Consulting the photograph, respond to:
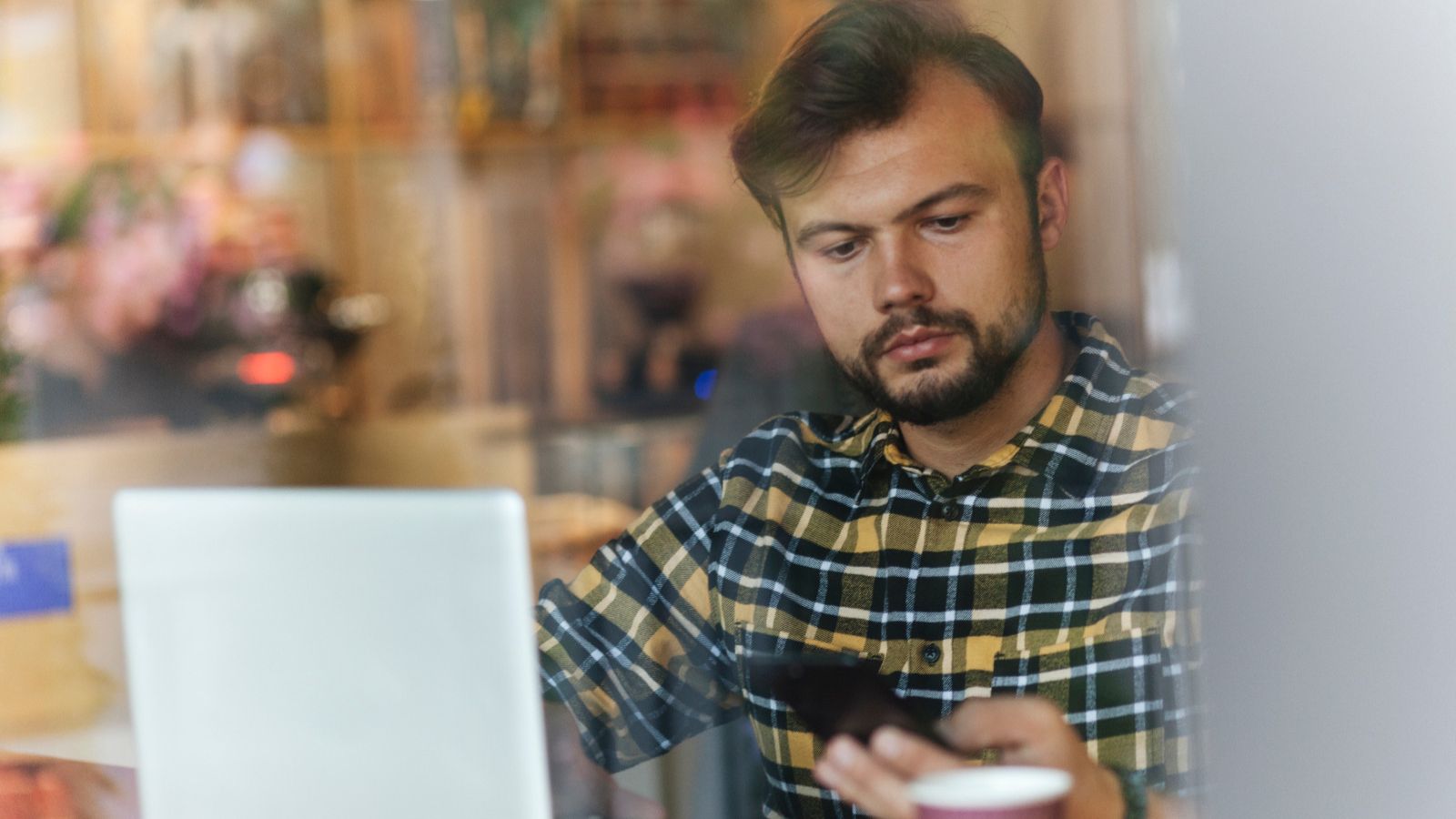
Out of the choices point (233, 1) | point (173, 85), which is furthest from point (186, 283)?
point (233, 1)

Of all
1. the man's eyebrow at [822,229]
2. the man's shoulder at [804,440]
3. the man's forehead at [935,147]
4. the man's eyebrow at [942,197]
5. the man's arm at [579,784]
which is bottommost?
the man's arm at [579,784]

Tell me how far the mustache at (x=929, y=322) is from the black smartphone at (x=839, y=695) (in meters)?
0.19

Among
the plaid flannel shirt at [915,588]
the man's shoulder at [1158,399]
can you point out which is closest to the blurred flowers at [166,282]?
Answer: the plaid flannel shirt at [915,588]

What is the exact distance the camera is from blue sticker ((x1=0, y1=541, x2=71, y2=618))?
1468 mm

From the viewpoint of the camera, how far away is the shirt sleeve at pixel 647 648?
35.5 inches

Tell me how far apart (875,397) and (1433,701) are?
14.5 inches

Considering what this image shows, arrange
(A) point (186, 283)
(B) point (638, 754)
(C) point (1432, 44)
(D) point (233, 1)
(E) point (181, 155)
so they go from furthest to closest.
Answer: (D) point (233, 1) → (E) point (181, 155) → (A) point (186, 283) → (B) point (638, 754) → (C) point (1432, 44)

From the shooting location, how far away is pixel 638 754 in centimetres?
93

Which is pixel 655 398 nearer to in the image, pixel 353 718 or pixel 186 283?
pixel 186 283

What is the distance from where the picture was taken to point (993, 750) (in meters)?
0.80

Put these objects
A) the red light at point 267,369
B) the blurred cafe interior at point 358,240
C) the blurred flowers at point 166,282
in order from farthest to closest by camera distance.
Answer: the red light at point 267,369
the blurred cafe interior at point 358,240
the blurred flowers at point 166,282

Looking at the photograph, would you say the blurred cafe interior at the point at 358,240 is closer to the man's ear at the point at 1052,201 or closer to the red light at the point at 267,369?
the red light at the point at 267,369

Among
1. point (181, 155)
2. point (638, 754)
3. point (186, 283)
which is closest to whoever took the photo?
point (638, 754)

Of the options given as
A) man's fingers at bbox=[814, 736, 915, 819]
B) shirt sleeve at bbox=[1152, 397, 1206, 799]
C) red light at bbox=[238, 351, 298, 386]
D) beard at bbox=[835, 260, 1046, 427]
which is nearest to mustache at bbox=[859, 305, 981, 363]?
beard at bbox=[835, 260, 1046, 427]
